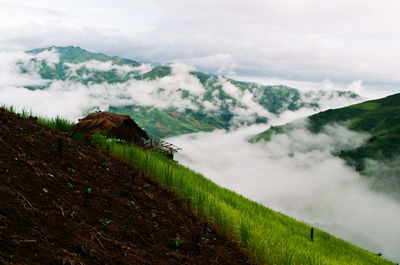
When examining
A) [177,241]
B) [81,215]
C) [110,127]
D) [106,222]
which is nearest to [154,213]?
[177,241]

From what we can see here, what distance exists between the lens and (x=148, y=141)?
40.7 ft

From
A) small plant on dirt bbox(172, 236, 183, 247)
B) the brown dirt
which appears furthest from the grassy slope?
small plant on dirt bbox(172, 236, 183, 247)

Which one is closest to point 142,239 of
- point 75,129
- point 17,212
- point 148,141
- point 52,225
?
point 52,225

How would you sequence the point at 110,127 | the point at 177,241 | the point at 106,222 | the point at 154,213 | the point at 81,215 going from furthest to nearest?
the point at 110,127, the point at 154,213, the point at 177,241, the point at 106,222, the point at 81,215

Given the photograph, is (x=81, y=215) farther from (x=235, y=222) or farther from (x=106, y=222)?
(x=235, y=222)

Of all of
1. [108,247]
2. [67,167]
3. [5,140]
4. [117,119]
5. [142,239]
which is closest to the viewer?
[108,247]

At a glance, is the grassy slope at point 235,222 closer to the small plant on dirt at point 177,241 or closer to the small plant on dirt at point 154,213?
the small plant on dirt at point 154,213

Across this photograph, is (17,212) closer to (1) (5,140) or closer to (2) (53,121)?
(1) (5,140)

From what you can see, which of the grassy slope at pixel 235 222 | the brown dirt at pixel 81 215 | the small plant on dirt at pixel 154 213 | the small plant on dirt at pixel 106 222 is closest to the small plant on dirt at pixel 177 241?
the brown dirt at pixel 81 215

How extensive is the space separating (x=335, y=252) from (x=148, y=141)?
8.18 metres

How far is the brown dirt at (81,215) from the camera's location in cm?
355

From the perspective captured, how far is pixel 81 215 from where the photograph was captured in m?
4.56

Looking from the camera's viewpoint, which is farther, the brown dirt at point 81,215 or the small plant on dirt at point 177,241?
the small plant on dirt at point 177,241

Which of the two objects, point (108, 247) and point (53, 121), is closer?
point (108, 247)
